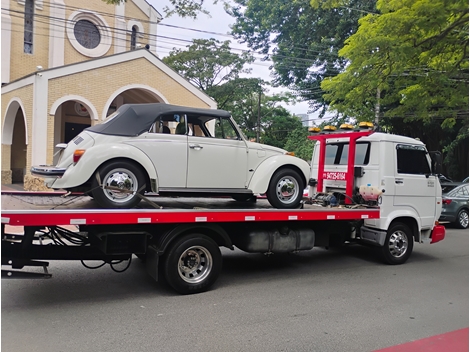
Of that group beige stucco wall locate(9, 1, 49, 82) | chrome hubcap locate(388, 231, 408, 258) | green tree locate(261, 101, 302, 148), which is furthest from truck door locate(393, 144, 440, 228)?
green tree locate(261, 101, 302, 148)

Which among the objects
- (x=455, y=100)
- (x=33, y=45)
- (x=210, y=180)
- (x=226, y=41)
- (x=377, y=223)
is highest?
(x=226, y=41)

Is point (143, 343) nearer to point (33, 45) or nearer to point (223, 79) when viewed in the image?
point (33, 45)

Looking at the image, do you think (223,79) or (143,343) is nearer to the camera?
(143,343)

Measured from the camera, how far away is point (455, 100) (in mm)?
10703

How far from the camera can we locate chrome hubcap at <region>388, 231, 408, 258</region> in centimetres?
753

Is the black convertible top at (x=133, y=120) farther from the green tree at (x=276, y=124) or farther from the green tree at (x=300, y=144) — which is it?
the green tree at (x=276, y=124)

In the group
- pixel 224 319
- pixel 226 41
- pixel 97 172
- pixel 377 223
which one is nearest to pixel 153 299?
pixel 224 319

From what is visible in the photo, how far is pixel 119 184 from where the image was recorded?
17.6 feet

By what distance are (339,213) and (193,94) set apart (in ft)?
39.6

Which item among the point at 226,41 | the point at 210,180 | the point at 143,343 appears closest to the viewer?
the point at 143,343

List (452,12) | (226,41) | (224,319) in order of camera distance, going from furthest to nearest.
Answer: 1. (226,41)
2. (452,12)
3. (224,319)

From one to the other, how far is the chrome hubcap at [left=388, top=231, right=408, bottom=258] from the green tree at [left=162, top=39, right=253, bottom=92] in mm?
22954

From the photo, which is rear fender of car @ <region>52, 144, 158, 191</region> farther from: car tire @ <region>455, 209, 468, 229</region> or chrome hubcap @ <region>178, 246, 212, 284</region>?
car tire @ <region>455, 209, 468, 229</region>

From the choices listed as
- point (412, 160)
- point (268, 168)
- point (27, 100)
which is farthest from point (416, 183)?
point (27, 100)
